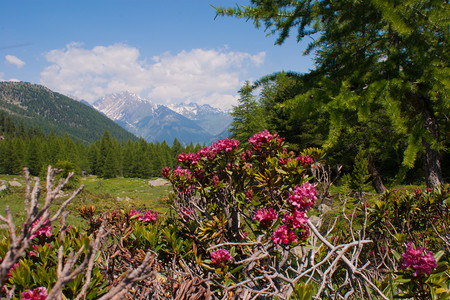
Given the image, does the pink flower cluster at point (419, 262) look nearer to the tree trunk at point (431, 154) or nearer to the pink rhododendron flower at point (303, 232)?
the pink rhododendron flower at point (303, 232)

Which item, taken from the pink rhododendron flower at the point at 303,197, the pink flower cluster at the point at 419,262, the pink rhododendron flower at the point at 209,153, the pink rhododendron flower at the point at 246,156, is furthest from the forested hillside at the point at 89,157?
the pink flower cluster at the point at 419,262

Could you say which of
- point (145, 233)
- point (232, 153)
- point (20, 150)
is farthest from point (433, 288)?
point (20, 150)

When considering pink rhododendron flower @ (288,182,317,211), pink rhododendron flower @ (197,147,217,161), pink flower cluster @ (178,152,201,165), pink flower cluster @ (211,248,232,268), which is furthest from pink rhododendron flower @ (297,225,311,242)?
pink flower cluster @ (178,152,201,165)

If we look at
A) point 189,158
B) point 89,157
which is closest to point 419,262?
point 189,158

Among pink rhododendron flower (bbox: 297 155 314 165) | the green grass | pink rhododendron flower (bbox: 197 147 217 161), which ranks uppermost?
pink rhododendron flower (bbox: 197 147 217 161)

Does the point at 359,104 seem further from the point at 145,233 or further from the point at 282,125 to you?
the point at 282,125

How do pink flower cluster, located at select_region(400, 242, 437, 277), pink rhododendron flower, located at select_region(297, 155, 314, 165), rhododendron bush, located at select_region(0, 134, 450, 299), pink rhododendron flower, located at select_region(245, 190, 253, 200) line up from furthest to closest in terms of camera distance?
pink rhododendron flower, located at select_region(245, 190, 253, 200) → pink rhododendron flower, located at select_region(297, 155, 314, 165) → rhododendron bush, located at select_region(0, 134, 450, 299) → pink flower cluster, located at select_region(400, 242, 437, 277)

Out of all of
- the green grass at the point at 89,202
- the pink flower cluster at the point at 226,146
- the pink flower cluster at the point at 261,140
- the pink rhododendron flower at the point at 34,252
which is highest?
the pink flower cluster at the point at 261,140

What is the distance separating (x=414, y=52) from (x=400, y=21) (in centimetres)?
49

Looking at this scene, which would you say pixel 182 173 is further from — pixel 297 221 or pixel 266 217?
pixel 297 221

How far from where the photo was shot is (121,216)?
2.63 m

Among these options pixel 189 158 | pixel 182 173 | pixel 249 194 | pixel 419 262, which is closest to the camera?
pixel 419 262

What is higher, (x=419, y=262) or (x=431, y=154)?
(x=431, y=154)

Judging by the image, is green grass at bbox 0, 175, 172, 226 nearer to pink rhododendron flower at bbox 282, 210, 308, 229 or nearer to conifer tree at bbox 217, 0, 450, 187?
pink rhododendron flower at bbox 282, 210, 308, 229
